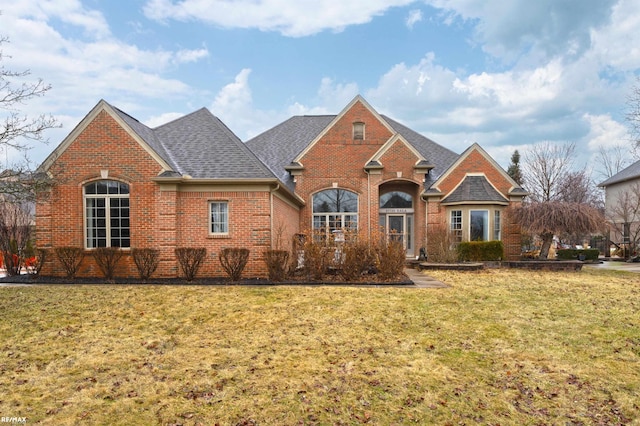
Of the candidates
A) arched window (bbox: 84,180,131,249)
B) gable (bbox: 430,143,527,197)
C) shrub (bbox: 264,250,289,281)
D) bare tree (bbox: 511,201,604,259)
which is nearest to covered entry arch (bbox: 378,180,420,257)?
gable (bbox: 430,143,527,197)

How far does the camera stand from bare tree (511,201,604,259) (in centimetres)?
1834

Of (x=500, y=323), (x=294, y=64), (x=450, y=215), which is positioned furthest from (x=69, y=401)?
(x=450, y=215)

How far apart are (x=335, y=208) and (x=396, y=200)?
353 centimetres

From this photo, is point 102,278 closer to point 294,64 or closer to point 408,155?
point 294,64

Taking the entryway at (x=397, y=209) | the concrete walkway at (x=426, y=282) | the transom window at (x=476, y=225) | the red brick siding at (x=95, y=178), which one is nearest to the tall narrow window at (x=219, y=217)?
the red brick siding at (x=95, y=178)

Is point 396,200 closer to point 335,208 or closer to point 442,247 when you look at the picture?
point 335,208

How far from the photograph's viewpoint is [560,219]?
1850 cm

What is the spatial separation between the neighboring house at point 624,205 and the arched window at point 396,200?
14166mm

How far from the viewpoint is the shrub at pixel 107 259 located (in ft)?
42.5

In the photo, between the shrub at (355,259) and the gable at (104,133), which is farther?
the gable at (104,133)

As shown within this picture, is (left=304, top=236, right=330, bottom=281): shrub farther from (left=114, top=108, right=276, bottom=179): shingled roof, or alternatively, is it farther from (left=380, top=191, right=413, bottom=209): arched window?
(left=380, top=191, right=413, bottom=209): arched window

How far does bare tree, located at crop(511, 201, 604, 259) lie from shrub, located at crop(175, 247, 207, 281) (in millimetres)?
15028

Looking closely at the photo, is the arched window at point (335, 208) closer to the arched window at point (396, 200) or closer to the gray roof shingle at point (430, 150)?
the arched window at point (396, 200)

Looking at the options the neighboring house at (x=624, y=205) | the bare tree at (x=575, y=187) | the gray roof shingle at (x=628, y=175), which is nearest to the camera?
the neighboring house at (x=624, y=205)
